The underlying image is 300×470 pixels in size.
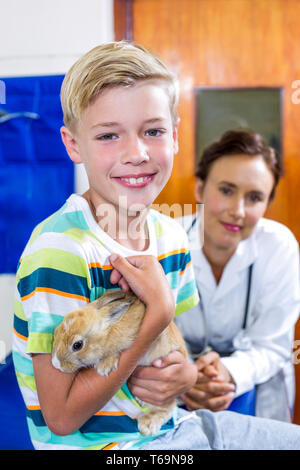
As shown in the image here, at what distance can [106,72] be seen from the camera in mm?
411

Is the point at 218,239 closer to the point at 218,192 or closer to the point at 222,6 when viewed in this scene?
the point at 218,192

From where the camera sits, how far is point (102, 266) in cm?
44

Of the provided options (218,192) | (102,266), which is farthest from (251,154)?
(102,266)

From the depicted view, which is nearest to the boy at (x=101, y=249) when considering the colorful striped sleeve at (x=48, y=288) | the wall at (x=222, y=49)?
the colorful striped sleeve at (x=48, y=288)

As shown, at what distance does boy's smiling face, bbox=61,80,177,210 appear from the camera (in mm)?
420

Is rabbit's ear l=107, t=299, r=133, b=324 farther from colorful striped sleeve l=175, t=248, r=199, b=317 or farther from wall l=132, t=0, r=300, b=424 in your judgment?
wall l=132, t=0, r=300, b=424

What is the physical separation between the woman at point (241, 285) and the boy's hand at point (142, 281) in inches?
8.5

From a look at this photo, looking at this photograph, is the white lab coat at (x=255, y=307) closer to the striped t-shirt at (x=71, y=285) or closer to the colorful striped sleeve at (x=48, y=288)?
the striped t-shirt at (x=71, y=285)

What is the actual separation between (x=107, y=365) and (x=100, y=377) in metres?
0.01

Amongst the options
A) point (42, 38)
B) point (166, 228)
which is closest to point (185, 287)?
point (166, 228)

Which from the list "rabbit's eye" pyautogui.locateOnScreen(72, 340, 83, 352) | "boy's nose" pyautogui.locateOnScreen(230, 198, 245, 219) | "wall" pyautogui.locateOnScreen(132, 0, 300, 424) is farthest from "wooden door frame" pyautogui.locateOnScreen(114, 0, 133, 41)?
"rabbit's eye" pyautogui.locateOnScreen(72, 340, 83, 352)

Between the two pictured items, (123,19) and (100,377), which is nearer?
(100,377)

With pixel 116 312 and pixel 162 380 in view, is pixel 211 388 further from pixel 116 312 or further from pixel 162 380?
pixel 116 312

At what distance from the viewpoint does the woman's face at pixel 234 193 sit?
0.64 meters
